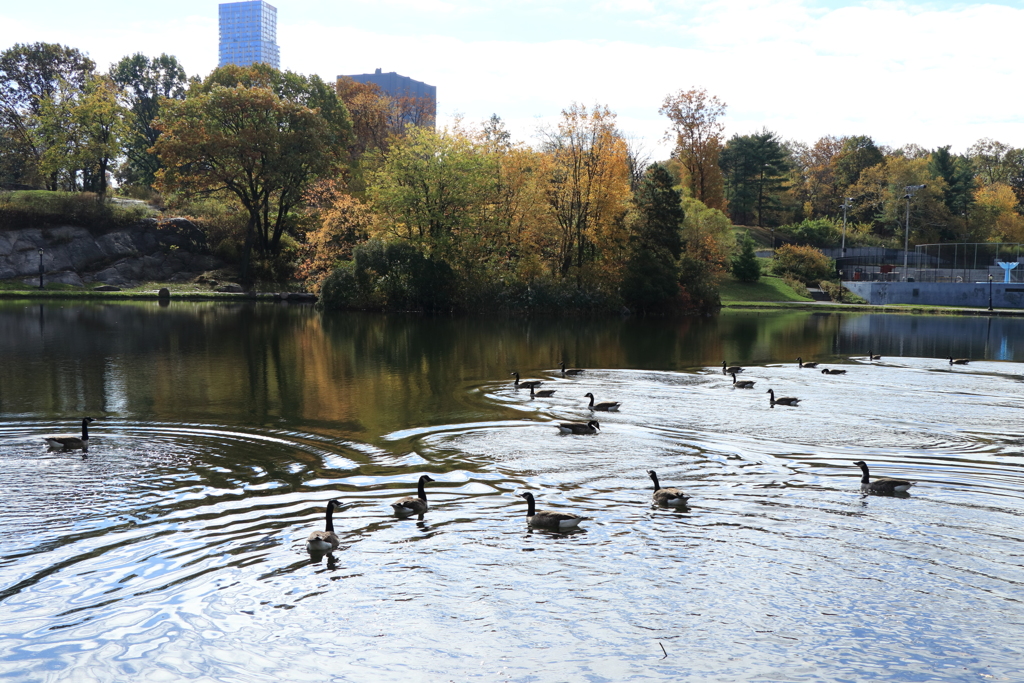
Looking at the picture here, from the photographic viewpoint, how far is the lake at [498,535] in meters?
7.67

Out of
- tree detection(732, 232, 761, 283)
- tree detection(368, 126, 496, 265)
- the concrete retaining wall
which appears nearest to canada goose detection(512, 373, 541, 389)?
tree detection(368, 126, 496, 265)

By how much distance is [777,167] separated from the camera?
110938mm

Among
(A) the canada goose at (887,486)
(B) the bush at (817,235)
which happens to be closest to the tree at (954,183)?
(B) the bush at (817,235)

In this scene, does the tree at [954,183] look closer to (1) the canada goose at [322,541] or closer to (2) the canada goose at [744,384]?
(2) the canada goose at [744,384]

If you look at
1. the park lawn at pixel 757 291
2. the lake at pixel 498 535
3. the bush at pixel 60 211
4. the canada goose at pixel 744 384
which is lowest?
the lake at pixel 498 535

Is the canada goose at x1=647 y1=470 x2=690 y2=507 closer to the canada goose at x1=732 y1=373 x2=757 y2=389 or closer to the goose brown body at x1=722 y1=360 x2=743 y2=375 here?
the canada goose at x1=732 y1=373 x2=757 y2=389

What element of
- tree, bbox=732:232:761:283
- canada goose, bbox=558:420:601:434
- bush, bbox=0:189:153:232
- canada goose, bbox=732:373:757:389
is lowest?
canada goose, bbox=558:420:601:434

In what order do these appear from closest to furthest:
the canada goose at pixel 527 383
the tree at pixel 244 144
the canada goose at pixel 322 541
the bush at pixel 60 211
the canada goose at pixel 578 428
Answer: the canada goose at pixel 322 541 → the canada goose at pixel 578 428 → the canada goose at pixel 527 383 → the tree at pixel 244 144 → the bush at pixel 60 211

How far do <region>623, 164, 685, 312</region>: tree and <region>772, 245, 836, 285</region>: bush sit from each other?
3245 cm

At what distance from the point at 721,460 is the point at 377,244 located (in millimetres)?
47198

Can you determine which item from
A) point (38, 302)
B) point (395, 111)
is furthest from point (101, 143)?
point (395, 111)

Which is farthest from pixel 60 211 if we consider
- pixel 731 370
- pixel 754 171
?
pixel 754 171

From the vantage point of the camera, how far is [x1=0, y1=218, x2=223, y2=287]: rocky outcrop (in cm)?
7356

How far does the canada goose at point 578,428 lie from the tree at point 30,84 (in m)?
86.7
